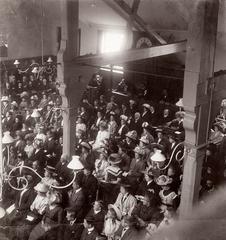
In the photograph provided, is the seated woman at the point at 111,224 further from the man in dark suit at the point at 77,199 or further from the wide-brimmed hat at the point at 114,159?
the wide-brimmed hat at the point at 114,159

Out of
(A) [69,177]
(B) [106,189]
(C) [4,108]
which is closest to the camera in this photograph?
(B) [106,189]

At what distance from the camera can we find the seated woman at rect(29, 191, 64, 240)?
700 cm

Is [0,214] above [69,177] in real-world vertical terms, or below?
above

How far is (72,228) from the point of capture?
7039 millimetres

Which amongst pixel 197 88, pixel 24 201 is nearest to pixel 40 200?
pixel 24 201

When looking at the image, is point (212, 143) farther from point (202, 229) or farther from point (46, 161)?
point (46, 161)

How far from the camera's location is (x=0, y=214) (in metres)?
5.22

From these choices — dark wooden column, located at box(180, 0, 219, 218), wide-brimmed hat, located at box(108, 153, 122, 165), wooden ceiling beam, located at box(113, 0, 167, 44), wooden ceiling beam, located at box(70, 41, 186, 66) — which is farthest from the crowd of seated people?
wooden ceiling beam, located at box(113, 0, 167, 44)

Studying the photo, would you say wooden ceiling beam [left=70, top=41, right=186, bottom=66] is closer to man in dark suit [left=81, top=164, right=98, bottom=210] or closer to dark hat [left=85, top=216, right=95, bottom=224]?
man in dark suit [left=81, top=164, right=98, bottom=210]

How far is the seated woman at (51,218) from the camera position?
7.00 meters

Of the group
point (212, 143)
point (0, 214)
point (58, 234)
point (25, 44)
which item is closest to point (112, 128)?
point (212, 143)

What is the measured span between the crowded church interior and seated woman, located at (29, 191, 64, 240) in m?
0.02

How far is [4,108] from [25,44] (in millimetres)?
7069

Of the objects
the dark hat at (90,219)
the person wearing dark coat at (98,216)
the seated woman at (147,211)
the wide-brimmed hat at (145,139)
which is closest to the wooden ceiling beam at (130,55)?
the wide-brimmed hat at (145,139)
